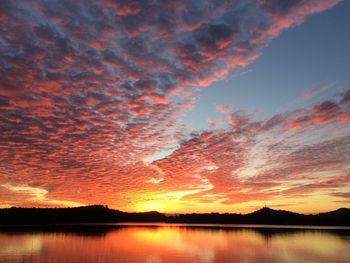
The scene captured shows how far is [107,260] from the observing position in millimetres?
62656

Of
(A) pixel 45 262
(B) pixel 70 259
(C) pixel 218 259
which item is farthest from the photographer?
(C) pixel 218 259

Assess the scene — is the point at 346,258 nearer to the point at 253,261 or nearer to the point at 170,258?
the point at 253,261

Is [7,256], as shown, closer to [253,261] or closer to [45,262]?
[45,262]

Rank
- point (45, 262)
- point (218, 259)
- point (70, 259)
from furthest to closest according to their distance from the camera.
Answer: point (218, 259) → point (70, 259) → point (45, 262)

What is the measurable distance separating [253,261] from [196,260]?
38.0 feet

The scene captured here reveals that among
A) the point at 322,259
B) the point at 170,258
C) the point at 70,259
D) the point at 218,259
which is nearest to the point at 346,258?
the point at 322,259

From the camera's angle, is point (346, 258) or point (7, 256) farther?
point (346, 258)

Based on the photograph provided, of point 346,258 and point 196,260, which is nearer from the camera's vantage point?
point 196,260

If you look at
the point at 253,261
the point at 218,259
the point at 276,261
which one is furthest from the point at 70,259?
the point at 276,261

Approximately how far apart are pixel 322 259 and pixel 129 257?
41.3m

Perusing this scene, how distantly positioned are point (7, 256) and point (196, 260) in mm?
37151

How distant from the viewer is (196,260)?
63.8 metres

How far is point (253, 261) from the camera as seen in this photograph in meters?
64.6

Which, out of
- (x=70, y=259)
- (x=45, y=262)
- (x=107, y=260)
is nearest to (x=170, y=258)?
(x=107, y=260)
